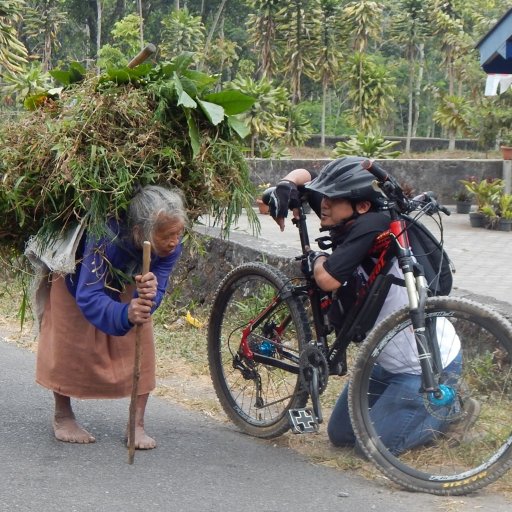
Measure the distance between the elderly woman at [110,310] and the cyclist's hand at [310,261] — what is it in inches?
22.8

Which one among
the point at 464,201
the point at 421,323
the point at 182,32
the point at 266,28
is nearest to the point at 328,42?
the point at 266,28

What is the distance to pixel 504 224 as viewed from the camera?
557 inches

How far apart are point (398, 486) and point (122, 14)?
4187cm

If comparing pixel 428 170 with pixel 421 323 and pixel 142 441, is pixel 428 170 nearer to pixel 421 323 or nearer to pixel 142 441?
pixel 142 441

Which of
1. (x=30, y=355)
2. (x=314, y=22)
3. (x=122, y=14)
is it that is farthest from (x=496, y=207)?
(x=122, y=14)

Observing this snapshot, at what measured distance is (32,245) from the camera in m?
4.52

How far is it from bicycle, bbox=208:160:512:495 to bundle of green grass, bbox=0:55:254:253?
0.57m

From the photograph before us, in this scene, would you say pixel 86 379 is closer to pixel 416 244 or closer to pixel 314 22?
pixel 416 244

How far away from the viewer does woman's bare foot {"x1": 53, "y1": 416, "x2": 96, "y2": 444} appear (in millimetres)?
4625

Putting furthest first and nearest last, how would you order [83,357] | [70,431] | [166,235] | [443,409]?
[70,431], [83,357], [166,235], [443,409]

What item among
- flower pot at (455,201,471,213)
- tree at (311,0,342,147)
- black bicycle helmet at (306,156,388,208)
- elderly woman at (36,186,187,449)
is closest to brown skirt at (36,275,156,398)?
elderly woman at (36,186,187,449)

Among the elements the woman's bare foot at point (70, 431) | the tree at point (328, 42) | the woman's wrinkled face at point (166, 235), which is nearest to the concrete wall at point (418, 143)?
the tree at point (328, 42)

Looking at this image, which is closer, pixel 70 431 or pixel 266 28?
pixel 70 431

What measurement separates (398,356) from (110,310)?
1252 mm
